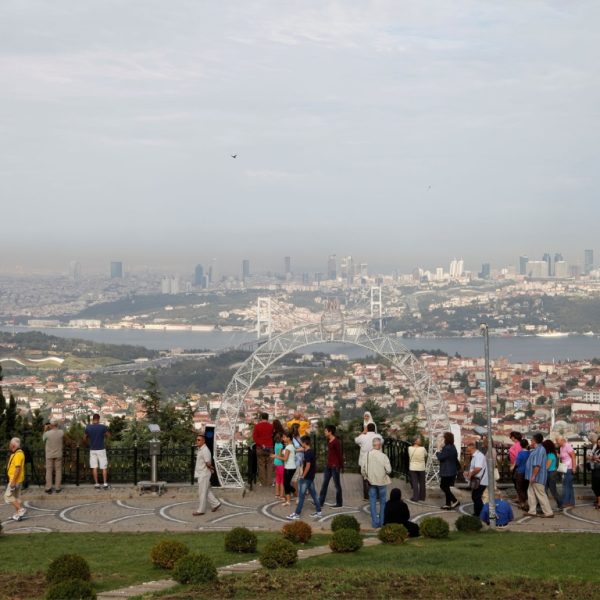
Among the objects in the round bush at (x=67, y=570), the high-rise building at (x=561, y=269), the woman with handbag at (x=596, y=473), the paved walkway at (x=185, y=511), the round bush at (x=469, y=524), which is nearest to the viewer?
the round bush at (x=67, y=570)

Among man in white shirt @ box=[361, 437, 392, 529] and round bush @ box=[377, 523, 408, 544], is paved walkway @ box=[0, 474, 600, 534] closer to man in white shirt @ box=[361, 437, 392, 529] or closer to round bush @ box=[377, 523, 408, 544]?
man in white shirt @ box=[361, 437, 392, 529]

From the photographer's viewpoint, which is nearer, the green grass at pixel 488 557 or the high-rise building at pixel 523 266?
the green grass at pixel 488 557

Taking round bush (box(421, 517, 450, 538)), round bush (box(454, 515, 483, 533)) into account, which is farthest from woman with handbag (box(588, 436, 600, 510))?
round bush (box(421, 517, 450, 538))

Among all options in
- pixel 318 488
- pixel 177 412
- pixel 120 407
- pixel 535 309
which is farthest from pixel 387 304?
pixel 318 488

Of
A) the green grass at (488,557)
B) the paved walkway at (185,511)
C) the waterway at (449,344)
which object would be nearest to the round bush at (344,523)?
the green grass at (488,557)

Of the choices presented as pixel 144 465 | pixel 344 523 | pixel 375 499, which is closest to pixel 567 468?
pixel 375 499

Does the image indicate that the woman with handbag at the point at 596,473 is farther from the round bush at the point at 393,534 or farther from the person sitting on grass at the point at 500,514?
the round bush at the point at 393,534

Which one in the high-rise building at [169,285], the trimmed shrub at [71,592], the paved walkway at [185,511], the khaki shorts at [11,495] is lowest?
the paved walkway at [185,511]

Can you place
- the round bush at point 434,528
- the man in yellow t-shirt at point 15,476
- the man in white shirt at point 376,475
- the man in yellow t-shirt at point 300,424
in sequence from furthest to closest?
1. the man in yellow t-shirt at point 300,424
2. the man in yellow t-shirt at point 15,476
3. the man in white shirt at point 376,475
4. the round bush at point 434,528
